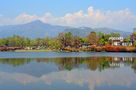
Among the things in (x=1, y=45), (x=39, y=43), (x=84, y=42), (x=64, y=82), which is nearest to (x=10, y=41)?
(x=1, y=45)

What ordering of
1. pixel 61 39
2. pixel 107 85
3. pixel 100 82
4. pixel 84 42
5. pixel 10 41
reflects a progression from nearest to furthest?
1. pixel 107 85
2. pixel 100 82
3. pixel 61 39
4. pixel 84 42
5. pixel 10 41

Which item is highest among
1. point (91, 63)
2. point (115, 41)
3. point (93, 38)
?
point (93, 38)

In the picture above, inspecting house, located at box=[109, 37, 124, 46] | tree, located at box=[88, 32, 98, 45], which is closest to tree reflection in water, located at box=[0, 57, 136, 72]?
tree, located at box=[88, 32, 98, 45]

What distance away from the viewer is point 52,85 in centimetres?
1869

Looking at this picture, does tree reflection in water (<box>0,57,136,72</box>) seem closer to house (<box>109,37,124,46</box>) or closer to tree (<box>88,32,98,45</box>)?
tree (<box>88,32,98,45</box>)

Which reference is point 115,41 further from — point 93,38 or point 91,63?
point 91,63

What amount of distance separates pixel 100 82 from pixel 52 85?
127 inches

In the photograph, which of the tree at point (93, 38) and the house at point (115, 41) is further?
the house at point (115, 41)

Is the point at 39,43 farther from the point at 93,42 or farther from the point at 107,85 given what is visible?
the point at 107,85

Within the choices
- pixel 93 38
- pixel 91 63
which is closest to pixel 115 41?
pixel 93 38

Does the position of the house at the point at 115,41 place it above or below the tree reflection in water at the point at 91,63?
above

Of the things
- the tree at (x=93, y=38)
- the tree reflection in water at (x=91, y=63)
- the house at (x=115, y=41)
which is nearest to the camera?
the tree reflection in water at (x=91, y=63)

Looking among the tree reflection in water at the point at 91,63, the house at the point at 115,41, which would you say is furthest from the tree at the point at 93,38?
the tree reflection in water at the point at 91,63

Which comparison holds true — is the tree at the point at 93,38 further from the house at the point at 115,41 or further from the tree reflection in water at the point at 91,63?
the tree reflection in water at the point at 91,63
